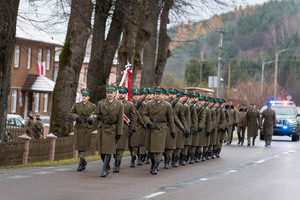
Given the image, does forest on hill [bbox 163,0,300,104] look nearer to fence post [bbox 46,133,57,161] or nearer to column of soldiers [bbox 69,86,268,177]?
column of soldiers [bbox 69,86,268,177]

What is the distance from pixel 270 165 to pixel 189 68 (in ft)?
310

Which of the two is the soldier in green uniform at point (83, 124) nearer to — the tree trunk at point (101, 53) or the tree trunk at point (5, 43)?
the tree trunk at point (5, 43)

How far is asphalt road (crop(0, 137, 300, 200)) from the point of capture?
12.1m

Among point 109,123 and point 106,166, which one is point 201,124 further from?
point 106,166

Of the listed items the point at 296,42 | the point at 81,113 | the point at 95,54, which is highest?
the point at 296,42

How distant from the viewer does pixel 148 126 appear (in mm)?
16828

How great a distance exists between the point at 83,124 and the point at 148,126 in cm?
149

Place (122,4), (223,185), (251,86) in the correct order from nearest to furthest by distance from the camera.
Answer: (223,185), (122,4), (251,86)

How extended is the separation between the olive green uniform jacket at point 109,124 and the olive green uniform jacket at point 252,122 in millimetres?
17894

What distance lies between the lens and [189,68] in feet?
374

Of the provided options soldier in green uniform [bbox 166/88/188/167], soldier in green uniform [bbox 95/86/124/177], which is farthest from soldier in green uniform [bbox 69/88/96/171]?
soldier in green uniform [bbox 166/88/188/167]

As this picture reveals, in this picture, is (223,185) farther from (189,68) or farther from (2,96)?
(189,68)

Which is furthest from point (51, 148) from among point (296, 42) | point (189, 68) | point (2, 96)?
point (296, 42)

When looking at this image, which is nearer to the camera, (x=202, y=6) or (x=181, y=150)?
(x=181, y=150)
